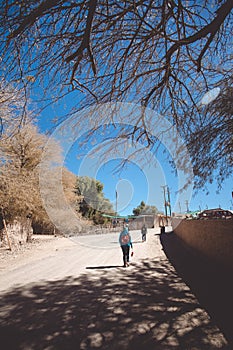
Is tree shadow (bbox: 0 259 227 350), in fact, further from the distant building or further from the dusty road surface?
the distant building

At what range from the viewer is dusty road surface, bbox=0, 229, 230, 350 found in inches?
116

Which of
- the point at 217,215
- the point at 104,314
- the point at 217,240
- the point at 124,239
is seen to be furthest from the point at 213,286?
the point at 217,215

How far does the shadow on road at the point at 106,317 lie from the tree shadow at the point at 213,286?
17cm

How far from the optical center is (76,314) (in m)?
3.87

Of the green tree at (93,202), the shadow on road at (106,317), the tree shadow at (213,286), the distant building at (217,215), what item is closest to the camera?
the shadow on road at (106,317)

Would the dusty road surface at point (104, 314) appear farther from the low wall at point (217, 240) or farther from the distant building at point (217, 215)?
the distant building at point (217, 215)

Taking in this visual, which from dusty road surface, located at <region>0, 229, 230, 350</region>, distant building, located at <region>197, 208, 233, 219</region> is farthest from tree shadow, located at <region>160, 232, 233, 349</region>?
distant building, located at <region>197, 208, 233, 219</region>

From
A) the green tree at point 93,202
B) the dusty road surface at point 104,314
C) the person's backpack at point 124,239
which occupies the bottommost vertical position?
the dusty road surface at point 104,314

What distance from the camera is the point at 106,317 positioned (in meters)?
3.72

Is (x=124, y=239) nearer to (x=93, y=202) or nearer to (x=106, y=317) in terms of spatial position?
(x=106, y=317)

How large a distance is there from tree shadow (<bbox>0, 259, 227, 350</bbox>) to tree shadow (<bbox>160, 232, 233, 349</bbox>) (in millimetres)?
163

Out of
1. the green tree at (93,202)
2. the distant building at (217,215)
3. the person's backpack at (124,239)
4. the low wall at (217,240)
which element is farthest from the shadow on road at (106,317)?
the green tree at (93,202)

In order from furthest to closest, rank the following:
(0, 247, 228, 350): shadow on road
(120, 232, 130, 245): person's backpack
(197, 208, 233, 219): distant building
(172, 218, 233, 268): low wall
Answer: (197, 208, 233, 219): distant building < (120, 232, 130, 245): person's backpack < (172, 218, 233, 268): low wall < (0, 247, 228, 350): shadow on road

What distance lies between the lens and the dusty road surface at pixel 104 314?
116 inches
